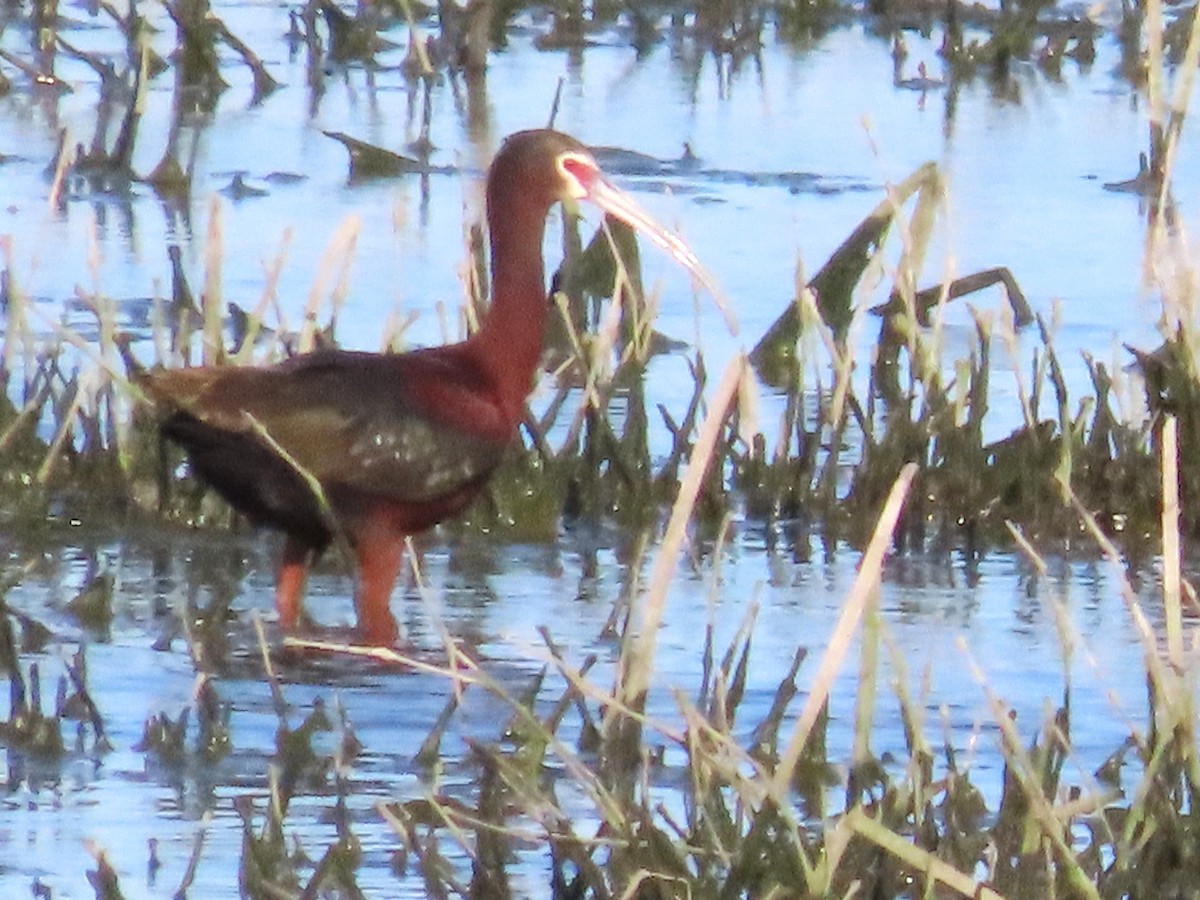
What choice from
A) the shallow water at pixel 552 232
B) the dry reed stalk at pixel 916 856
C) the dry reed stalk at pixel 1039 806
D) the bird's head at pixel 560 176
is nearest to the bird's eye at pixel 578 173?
the bird's head at pixel 560 176

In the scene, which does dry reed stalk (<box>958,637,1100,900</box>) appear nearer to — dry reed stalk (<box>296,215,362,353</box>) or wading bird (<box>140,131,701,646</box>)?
wading bird (<box>140,131,701,646</box>)

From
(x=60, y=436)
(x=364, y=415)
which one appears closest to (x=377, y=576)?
(x=364, y=415)

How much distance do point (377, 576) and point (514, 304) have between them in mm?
658

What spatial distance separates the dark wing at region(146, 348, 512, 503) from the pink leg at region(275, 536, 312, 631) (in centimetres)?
22

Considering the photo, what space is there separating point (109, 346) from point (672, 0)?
338 inches

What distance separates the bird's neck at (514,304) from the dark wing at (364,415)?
66mm

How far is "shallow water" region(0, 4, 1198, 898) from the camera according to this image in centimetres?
600

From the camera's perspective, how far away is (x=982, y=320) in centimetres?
802

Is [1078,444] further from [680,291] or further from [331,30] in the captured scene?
[331,30]

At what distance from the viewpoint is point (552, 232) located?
11.2 metres

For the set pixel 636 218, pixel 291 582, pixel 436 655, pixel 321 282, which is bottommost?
pixel 436 655

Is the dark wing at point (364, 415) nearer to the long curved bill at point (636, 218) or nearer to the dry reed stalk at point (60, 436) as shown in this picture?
the long curved bill at point (636, 218)

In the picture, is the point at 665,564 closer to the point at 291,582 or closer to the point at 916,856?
the point at 916,856

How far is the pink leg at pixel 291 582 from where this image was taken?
7.07m
